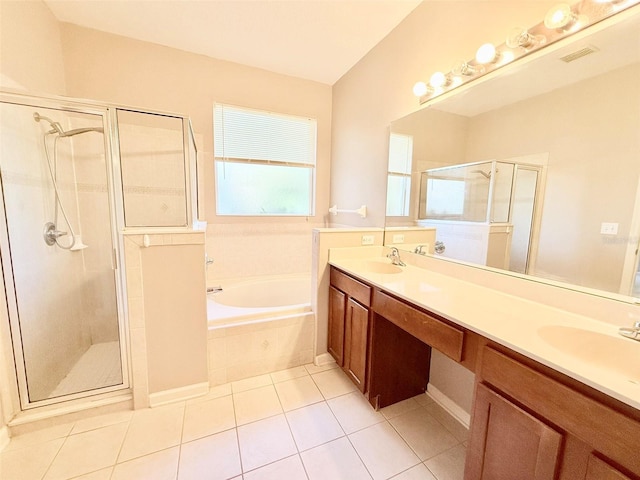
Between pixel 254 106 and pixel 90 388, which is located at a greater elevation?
pixel 254 106

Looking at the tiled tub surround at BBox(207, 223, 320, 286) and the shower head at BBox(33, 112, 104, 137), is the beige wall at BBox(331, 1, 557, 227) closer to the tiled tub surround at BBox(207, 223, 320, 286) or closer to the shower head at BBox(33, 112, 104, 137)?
the tiled tub surround at BBox(207, 223, 320, 286)

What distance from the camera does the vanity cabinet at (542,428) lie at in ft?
2.04

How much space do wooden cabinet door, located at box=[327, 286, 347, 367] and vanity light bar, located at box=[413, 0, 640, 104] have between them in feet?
5.21

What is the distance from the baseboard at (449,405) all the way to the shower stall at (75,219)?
2.02 metres

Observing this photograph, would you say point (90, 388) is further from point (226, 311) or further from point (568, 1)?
point (568, 1)

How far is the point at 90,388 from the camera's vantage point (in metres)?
1.62

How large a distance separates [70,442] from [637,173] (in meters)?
2.87

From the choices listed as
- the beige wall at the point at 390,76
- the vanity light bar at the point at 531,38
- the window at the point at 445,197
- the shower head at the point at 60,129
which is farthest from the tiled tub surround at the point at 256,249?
the vanity light bar at the point at 531,38

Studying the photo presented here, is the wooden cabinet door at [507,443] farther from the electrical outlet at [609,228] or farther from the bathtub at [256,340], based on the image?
the bathtub at [256,340]

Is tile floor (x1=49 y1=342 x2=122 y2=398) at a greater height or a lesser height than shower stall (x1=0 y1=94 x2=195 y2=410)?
lesser

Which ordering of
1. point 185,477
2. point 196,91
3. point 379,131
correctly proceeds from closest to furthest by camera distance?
point 185,477, point 379,131, point 196,91

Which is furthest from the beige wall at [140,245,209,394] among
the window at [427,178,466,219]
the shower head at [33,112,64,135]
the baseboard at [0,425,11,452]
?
the window at [427,178,466,219]

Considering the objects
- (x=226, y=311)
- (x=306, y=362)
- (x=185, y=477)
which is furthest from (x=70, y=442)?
(x=306, y=362)

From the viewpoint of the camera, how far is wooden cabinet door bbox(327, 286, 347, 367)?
1.89m
